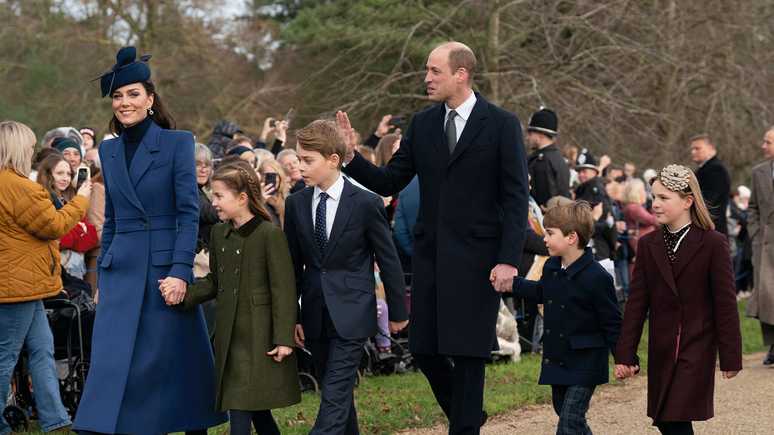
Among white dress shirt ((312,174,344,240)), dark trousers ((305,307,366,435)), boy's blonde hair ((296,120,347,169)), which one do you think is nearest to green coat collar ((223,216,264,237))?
white dress shirt ((312,174,344,240))

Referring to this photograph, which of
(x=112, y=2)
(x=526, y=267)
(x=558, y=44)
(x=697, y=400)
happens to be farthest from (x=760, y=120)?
(x=697, y=400)

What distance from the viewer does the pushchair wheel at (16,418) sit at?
561 cm

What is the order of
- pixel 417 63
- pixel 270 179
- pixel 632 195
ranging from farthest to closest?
pixel 417 63, pixel 632 195, pixel 270 179

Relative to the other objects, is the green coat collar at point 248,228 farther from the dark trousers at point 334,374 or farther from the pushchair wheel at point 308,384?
the pushchair wheel at point 308,384

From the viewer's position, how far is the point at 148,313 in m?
4.22

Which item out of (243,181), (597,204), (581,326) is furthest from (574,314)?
(597,204)

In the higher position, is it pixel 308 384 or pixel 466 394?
pixel 466 394

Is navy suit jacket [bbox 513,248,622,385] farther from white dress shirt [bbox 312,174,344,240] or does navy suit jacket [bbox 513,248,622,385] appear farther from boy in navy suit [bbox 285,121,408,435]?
white dress shirt [bbox 312,174,344,240]

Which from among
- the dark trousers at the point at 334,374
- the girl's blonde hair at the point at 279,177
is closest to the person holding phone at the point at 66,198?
the girl's blonde hair at the point at 279,177

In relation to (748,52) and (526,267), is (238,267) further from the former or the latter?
(748,52)

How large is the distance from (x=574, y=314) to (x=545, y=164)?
4.49 meters

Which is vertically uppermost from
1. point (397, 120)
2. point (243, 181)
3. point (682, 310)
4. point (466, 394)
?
point (397, 120)

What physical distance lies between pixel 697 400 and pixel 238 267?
2435mm

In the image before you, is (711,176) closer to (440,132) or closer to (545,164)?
(545,164)
